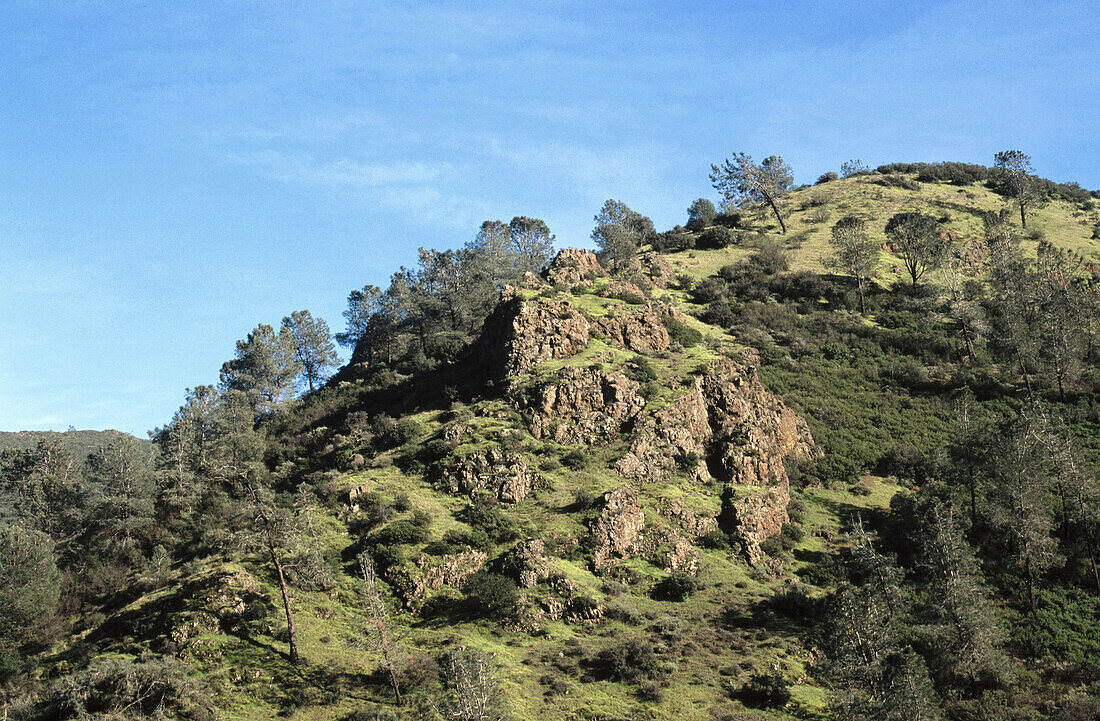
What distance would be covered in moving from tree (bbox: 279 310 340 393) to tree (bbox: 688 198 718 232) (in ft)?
251

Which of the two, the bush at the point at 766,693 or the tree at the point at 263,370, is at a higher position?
the tree at the point at 263,370

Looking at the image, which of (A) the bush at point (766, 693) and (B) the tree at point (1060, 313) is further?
(B) the tree at point (1060, 313)

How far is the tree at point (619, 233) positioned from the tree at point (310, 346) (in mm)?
46463

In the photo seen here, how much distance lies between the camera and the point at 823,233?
409 ft

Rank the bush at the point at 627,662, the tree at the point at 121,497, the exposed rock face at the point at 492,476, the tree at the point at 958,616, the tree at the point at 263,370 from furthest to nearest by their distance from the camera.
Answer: the tree at the point at 263,370, the tree at the point at 121,497, the exposed rock face at the point at 492,476, the bush at the point at 627,662, the tree at the point at 958,616

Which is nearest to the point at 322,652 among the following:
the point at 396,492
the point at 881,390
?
the point at 396,492

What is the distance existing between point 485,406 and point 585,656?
1064 inches

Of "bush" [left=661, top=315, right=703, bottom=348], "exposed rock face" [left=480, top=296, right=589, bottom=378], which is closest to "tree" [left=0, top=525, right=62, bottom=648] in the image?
"exposed rock face" [left=480, top=296, right=589, bottom=378]

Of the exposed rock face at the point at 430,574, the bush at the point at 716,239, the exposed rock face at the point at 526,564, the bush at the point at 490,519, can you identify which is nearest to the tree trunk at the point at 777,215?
the bush at the point at 716,239

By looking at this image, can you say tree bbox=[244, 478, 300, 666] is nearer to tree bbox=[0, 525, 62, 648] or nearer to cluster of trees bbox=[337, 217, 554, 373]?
tree bbox=[0, 525, 62, 648]

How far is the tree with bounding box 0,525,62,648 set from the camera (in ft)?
152

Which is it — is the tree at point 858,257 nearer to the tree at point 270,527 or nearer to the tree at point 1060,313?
the tree at point 1060,313

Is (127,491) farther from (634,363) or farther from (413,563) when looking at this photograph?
(634,363)

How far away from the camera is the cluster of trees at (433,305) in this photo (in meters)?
96.8
